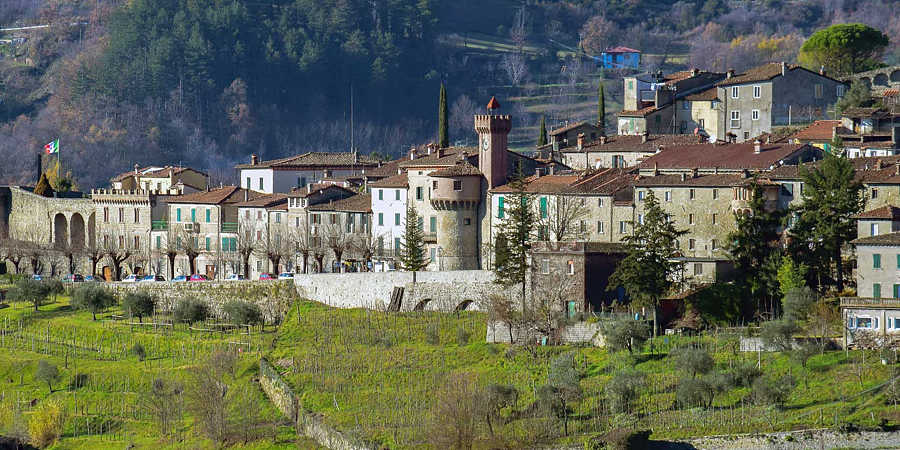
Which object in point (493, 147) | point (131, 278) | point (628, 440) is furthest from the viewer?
point (131, 278)

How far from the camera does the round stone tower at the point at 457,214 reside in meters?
85.2

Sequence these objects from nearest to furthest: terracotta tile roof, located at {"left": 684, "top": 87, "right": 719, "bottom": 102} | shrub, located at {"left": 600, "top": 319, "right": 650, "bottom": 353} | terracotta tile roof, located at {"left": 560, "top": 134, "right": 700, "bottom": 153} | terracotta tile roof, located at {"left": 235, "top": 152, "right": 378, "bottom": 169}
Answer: shrub, located at {"left": 600, "top": 319, "right": 650, "bottom": 353} → terracotta tile roof, located at {"left": 560, "top": 134, "right": 700, "bottom": 153} → terracotta tile roof, located at {"left": 684, "top": 87, "right": 719, "bottom": 102} → terracotta tile roof, located at {"left": 235, "top": 152, "right": 378, "bottom": 169}

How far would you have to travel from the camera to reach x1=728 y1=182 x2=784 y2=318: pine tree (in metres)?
72.0

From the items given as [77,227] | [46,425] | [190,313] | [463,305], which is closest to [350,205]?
[190,313]

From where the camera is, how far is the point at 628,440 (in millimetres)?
60656

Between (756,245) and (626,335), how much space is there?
293 inches

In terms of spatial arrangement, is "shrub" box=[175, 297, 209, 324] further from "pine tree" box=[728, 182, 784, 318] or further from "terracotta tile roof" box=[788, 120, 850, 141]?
"terracotta tile roof" box=[788, 120, 850, 141]

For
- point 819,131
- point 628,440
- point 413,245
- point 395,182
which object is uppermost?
point 819,131

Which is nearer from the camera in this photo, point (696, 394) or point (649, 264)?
point (696, 394)

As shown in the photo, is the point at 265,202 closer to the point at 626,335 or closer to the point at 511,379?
the point at 511,379

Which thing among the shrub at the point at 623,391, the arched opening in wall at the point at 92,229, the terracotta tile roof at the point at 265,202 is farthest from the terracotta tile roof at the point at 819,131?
the arched opening in wall at the point at 92,229

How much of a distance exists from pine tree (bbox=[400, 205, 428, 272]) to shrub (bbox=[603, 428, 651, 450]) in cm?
2203

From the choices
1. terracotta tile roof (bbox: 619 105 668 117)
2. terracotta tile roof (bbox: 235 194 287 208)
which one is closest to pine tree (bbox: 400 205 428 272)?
terracotta tile roof (bbox: 235 194 287 208)

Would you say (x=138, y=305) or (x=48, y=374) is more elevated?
(x=138, y=305)
